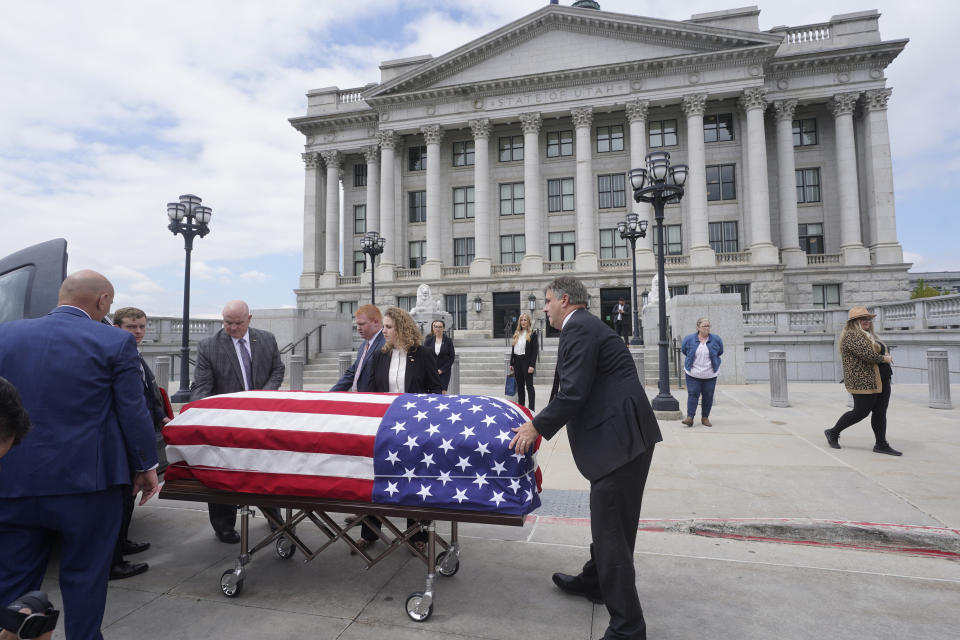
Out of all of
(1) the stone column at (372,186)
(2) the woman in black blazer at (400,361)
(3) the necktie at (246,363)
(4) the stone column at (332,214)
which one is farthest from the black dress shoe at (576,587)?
(4) the stone column at (332,214)

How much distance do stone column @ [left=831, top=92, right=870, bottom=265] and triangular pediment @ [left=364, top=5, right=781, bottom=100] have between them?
6.55 metres

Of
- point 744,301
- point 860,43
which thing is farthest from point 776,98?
point 744,301

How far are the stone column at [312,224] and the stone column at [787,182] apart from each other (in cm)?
3512

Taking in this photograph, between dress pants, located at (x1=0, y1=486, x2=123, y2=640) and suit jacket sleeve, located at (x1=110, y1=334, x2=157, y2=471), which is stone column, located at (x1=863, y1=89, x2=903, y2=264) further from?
dress pants, located at (x1=0, y1=486, x2=123, y2=640)

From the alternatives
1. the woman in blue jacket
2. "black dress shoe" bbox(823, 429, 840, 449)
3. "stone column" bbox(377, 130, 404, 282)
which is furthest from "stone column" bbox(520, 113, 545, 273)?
"black dress shoe" bbox(823, 429, 840, 449)

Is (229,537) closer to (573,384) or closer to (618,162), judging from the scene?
(573,384)

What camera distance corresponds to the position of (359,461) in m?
3.33

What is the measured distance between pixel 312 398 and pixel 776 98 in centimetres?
4041

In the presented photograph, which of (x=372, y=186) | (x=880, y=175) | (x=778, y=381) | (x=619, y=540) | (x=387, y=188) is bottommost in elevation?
(x=619, y=540)

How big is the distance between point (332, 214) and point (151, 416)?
41609 millimetres

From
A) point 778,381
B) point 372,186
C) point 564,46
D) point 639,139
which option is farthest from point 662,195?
point 372,186

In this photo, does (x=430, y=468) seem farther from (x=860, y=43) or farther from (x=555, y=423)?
(x=860, y=43)

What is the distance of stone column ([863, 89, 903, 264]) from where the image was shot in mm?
32906

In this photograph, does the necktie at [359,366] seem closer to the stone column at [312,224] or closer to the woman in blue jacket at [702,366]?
the woman in blue jacket at [702,366]
